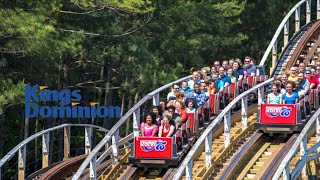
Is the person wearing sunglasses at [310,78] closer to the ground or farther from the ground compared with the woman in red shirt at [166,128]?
farther from the ground

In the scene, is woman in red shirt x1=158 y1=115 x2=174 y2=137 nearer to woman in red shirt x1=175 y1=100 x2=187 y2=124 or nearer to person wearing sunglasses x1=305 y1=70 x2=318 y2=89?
woman in red shirt x1=175 y1=100 x2=187 y2=124

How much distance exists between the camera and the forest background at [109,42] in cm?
2991

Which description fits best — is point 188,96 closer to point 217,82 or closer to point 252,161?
point 217,82

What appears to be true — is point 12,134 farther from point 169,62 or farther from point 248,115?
point 248,115

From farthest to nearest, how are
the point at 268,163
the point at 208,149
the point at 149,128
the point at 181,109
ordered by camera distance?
the point at 181,109 → the point at 149,128 → the point at 268,163 → the point at 208,149

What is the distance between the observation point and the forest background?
1177 inches

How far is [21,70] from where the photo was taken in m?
33.0

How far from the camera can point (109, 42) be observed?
3972 cm

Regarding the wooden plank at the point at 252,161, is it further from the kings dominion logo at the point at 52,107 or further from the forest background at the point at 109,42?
the kings dominion logo at the point at 52,107

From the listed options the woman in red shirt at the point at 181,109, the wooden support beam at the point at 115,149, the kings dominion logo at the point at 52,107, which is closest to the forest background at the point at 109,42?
the kings dominion logo at the point at 52,107

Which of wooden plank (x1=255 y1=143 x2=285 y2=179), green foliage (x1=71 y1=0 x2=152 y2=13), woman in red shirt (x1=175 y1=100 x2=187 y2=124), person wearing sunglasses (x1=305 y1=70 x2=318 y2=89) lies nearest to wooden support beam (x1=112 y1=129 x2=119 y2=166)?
woman in red shirt (x1=175 y1=100 x2=187 y2=124)

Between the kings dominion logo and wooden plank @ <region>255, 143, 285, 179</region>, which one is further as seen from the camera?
the kings dominion logo

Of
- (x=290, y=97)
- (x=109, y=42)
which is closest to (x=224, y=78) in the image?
(x=290, y=97)

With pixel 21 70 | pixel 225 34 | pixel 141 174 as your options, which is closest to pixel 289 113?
pixel 141 174
